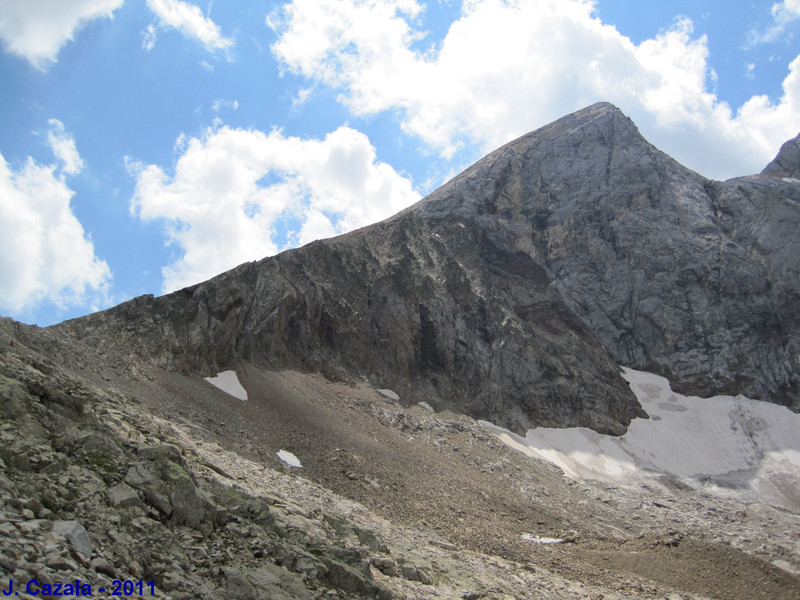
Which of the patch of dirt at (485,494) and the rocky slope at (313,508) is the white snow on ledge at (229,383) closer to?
the patch of dirt at (485,494)

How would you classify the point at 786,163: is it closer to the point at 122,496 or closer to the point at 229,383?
the point at 229,383

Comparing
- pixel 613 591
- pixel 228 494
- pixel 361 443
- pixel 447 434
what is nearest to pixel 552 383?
pixel 447 434

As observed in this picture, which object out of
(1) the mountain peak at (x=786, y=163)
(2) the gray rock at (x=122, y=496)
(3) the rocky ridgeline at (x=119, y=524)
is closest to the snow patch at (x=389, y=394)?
(3) the rocky ridgeline at (x=119, y=524)

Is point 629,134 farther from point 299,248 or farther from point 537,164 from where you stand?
point 299,248

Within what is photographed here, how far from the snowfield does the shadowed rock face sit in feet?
8.08

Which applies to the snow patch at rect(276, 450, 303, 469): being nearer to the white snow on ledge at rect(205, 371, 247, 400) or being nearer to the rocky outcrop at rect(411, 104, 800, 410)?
the white snow on ledge at rect(205, 371, 247, 400)

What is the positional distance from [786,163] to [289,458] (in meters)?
95.6

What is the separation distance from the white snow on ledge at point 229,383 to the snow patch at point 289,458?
29.1 ft

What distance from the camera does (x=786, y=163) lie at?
92.5 meters

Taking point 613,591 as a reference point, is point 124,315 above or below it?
above

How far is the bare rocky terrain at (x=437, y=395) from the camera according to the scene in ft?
38.3

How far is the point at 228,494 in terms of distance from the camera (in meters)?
14.1

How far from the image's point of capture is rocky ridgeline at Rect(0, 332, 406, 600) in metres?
8.72

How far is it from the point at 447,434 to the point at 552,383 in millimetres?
18967
